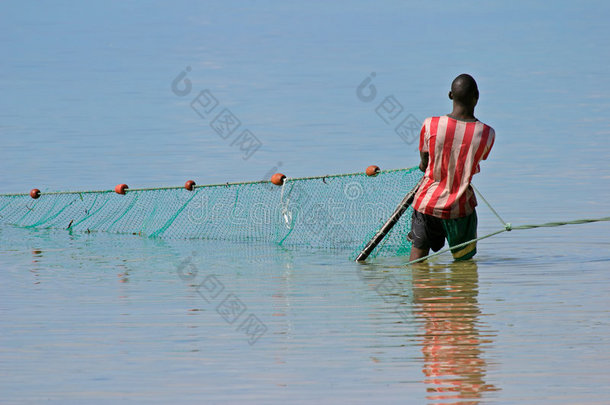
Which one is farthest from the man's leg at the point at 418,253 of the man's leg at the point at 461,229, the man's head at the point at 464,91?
the man's head at the point at 464,91

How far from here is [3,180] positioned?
65.6ft

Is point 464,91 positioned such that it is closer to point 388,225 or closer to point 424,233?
point 424,233

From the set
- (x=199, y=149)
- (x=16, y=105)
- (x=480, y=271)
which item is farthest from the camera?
(x=16, y=105)

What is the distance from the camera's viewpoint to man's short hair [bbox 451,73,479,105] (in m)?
8.84

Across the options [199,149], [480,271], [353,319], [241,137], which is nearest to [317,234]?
[480,271]

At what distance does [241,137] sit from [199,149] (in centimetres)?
212

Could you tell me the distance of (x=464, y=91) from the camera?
886 cm

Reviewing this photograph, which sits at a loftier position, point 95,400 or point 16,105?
point 16,105

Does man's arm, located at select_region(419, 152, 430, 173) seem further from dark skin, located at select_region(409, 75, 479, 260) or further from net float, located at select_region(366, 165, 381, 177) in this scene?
net float, located at select_region(366, 165, 381, 177)

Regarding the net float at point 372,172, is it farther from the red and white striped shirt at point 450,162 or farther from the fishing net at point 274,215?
the red and white striped shirt at point 450,162

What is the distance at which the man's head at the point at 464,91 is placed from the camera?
29.0 feet

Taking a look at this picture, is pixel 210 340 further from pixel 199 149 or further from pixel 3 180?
pixel 199 149

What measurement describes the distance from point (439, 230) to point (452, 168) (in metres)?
0.62

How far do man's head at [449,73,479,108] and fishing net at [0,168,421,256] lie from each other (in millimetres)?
1684
